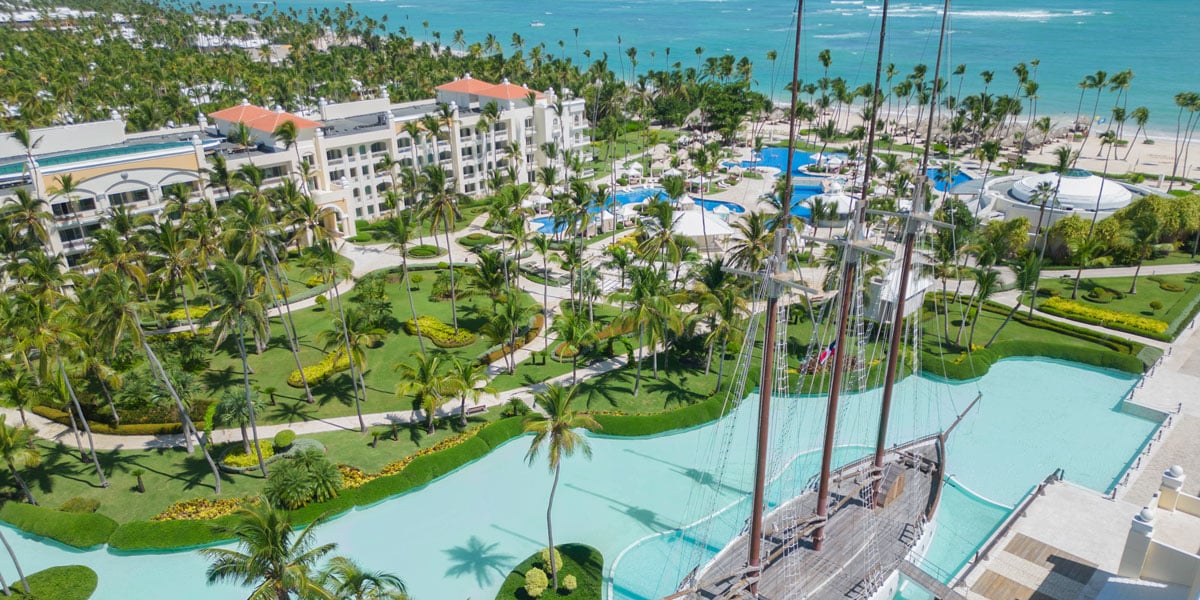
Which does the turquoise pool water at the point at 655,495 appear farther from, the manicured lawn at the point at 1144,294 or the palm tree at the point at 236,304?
the manicured lawn at the point at 1144,294

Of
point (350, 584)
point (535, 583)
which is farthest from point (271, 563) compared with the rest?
point (535, 583)

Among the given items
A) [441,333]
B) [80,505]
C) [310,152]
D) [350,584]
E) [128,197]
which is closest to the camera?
[350,584]

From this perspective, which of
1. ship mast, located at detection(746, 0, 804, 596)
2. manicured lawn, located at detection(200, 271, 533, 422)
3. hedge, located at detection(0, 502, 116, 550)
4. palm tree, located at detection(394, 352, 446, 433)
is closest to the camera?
ship mast, located at detection(746, 0, 804, 596)

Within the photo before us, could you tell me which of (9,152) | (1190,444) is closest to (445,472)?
(1190,444)

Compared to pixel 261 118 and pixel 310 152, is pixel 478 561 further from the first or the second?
pixel 261 118

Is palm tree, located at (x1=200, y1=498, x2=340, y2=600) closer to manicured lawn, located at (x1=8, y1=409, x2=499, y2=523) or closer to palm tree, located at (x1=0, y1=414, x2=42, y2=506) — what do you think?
manicured lawn, located at (x1=8, y1=409, x2=499, y2=523)

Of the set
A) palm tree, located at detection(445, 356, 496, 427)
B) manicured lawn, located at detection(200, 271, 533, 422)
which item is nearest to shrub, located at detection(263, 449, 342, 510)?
manicured lawn, located at detection(200, 271, 533, 422)
